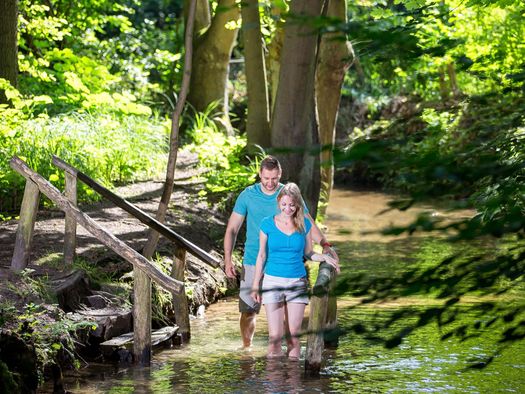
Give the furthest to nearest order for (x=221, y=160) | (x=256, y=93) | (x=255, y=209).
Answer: (x=256, y=93) → (x=221, y=160) → (x=255, y=209)

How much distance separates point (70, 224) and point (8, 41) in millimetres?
7085

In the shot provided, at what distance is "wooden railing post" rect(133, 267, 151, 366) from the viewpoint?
10117mm

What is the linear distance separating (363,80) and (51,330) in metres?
24.5

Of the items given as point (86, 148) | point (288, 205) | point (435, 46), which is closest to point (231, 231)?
point (288, 205)

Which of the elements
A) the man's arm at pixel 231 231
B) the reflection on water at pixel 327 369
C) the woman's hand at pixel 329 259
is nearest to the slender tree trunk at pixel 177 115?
the reflection on water at pixel 327 369

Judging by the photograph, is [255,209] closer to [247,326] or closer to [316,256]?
[316,256]

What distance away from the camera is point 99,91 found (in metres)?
21.0

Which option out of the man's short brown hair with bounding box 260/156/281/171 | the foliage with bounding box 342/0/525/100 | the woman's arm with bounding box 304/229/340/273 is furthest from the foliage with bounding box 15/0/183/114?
the woman's arm with bounding box 304/229/340/273

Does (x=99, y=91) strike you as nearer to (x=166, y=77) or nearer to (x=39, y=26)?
(x=39, y=26)

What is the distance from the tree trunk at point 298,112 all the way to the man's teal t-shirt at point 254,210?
599 centimetres

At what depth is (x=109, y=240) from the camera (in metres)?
10.2

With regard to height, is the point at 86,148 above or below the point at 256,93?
below

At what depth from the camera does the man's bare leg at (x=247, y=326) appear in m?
11.0

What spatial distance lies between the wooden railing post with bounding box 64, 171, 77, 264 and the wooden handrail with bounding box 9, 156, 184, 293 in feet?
2.00
